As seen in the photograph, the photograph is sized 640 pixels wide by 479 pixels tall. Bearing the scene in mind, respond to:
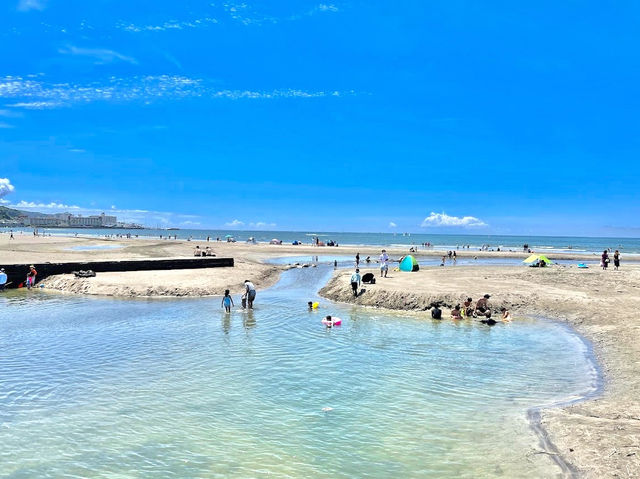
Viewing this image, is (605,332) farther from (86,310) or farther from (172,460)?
(86,310)

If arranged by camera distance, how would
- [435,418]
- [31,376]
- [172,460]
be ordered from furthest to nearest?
[31,376] < [435,418] < [172,460]

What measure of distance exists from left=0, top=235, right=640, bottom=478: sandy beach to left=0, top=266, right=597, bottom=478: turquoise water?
780 millimetres

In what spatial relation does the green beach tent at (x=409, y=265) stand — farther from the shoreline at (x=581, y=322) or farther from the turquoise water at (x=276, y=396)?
the turquoise water at (x=276, y=396)

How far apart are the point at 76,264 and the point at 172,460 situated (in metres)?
32.1

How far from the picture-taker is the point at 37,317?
22359 mm

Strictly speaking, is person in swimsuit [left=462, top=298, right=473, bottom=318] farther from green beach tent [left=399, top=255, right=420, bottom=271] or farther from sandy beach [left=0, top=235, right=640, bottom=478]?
green beach tent [left=399, top=255, right=420, bottom=271]

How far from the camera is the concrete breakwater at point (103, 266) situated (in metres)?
33.1

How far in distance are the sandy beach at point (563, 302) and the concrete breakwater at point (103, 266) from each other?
165cm

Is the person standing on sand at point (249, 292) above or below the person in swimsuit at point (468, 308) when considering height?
above

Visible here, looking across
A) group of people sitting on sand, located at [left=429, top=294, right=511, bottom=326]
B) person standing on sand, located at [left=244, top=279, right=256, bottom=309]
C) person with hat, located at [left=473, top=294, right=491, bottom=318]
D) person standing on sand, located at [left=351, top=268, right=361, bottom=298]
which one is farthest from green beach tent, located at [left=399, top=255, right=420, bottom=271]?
→ person standing on sand, located at [left=244, top=279, right=256, bottom=309]

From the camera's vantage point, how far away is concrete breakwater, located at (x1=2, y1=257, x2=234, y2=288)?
108 ft

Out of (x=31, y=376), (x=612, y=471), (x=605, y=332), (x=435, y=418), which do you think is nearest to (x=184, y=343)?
(x=31, y=376)

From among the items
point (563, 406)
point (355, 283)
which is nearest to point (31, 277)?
point (355, 283)

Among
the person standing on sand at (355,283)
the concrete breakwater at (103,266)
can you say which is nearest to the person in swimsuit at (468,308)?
the person standing on sand at (355,283)
